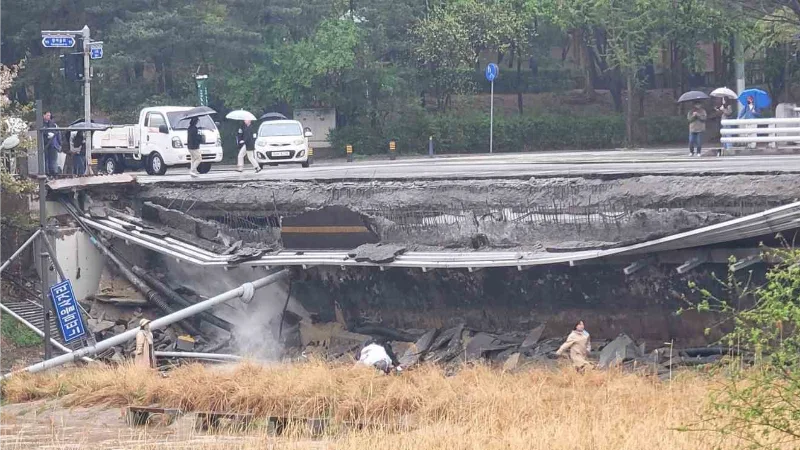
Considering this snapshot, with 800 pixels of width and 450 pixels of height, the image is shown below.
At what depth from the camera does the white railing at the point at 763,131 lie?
29938 mm

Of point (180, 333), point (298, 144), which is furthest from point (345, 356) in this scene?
point (298, 144)

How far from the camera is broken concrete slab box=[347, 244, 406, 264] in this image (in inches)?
897

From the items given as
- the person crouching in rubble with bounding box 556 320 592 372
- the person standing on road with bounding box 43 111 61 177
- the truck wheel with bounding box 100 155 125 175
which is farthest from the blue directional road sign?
the person crouching in rubble with bounding box 556 320 592 372

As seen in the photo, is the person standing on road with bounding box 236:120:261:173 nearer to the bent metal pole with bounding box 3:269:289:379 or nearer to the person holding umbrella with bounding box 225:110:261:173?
the person holding umbrella with bounding box 225:110:261:173

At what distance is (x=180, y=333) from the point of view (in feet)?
84.4

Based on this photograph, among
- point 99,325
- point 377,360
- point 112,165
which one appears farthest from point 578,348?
point 112,165

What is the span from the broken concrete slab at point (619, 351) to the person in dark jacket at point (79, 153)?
1607 centimetres

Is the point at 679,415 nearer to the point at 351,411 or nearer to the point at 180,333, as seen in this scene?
the point at 351,411

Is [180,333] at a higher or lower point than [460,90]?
lower

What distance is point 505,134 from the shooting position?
5062 cm

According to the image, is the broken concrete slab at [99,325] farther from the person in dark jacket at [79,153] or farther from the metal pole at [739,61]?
the metal pole at [739,61]

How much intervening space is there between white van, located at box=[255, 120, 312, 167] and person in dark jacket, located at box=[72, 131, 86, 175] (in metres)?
5.31

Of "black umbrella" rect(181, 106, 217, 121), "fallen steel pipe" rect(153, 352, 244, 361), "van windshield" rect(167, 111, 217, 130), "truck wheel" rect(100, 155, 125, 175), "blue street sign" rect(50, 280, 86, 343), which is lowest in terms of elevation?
"fallen steel pipe" rect(153, 352, 244, 361)

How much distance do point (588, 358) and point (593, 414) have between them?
19.2 feet
